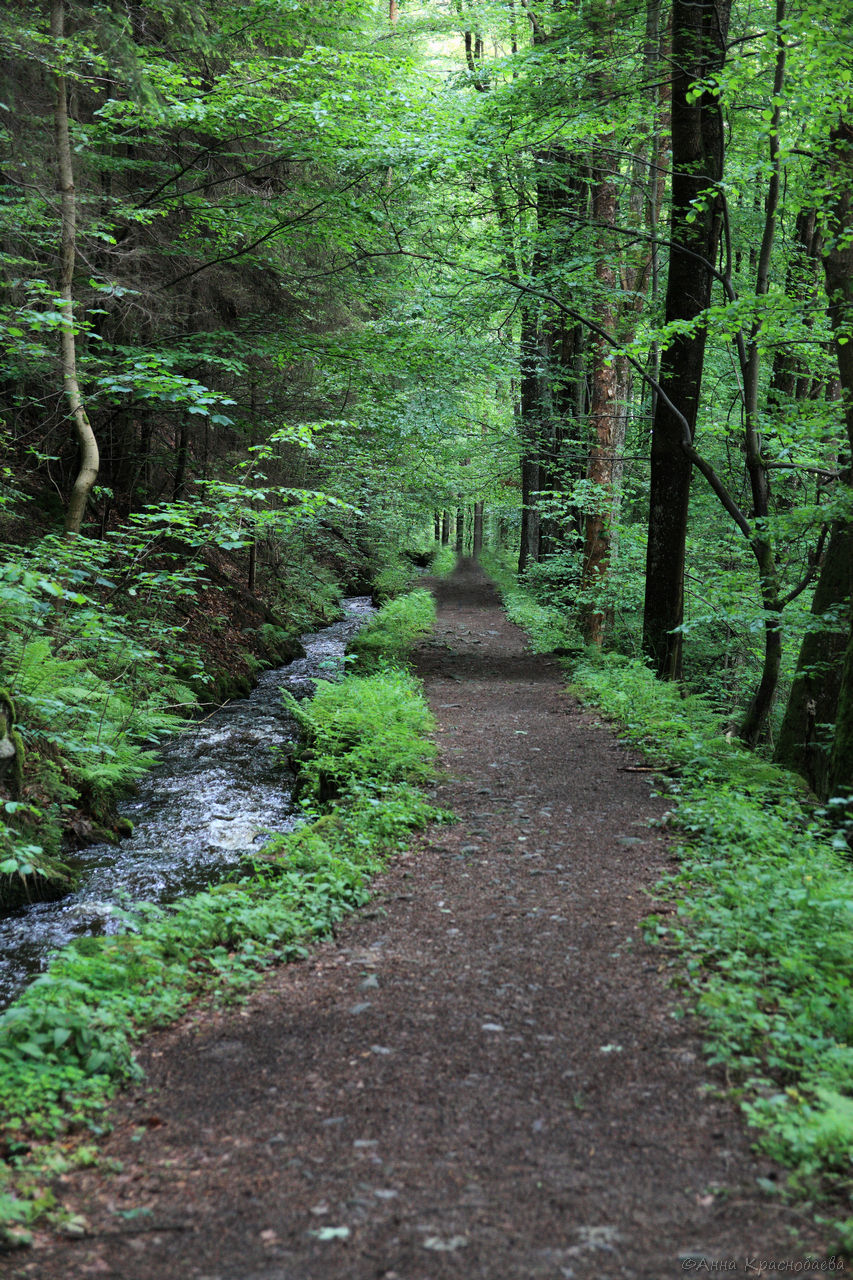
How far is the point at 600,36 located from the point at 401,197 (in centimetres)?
331

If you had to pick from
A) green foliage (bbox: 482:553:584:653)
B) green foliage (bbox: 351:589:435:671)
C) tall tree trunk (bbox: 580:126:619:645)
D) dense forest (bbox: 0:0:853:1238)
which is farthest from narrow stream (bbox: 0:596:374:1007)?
tall tree trunk (bbox: 580:126:619:645)

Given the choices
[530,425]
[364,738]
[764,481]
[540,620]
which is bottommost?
[364,738]

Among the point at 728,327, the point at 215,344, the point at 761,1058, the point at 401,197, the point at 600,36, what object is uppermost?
the point at 600,36

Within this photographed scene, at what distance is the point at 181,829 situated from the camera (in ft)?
25.3

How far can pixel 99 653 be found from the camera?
363 inches

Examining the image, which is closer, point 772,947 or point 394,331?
point 772,947

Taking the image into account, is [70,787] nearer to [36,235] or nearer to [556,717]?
[556,717]

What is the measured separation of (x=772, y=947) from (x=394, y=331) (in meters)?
11.1

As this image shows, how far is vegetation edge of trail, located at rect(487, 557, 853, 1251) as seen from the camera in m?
2.43

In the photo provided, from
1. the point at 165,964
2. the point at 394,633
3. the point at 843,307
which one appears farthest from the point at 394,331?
the point at 165,964

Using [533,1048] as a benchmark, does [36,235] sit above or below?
above

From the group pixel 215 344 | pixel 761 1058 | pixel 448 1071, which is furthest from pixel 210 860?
pixel 215 344

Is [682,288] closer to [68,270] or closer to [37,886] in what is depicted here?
[68,270]

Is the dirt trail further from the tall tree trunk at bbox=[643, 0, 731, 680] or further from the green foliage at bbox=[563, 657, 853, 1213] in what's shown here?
the tall tree trunk at bbox=[643, 0, 731, 680]
